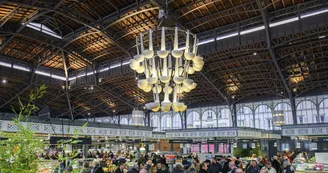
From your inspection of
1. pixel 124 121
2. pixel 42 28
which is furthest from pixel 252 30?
pixel 124 121

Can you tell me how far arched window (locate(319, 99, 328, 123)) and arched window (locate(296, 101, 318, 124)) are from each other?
50 centimetres

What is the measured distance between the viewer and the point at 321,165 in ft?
35.4

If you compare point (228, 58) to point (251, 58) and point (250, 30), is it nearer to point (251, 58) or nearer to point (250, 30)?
point (251, 58)

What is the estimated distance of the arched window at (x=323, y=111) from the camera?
30938 millimetres

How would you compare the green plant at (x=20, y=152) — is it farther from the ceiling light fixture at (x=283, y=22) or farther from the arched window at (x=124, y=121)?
the arched window at (x=124, y=121)

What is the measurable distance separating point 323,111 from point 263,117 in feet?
22.1

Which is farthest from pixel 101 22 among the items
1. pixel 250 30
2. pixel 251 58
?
pixel 251 58

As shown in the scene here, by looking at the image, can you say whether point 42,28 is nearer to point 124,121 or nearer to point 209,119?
point 209,119

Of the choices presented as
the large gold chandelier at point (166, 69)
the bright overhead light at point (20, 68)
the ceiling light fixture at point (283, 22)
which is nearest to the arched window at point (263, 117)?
the ceiling light fixture at point (283, 22)

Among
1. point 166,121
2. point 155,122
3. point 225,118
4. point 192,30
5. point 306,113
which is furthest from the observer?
point 155,122

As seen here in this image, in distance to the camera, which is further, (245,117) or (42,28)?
(245,117)

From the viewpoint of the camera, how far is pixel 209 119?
39094 mm

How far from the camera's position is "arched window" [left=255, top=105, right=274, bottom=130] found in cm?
3494

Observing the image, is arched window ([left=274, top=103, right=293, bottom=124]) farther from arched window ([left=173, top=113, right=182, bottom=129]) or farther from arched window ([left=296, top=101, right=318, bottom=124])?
arched window ([left=173, top=113, right=182, bottom=129])
